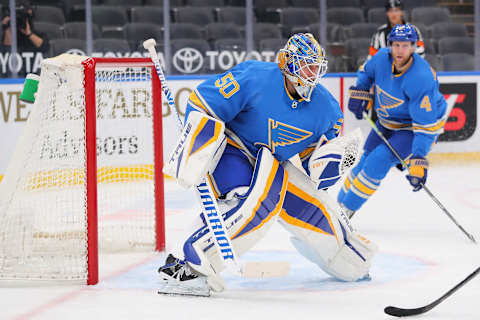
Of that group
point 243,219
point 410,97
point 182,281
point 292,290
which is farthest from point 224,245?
point 410,97

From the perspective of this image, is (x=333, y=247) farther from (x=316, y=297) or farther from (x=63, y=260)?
(x=63, y=260)

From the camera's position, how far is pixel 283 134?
249 centimetres

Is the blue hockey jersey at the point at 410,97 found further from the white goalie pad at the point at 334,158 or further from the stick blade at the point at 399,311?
the stick blade at the point at 399,311

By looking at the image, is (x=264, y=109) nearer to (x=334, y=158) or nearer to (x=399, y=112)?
(x=334, y=158)

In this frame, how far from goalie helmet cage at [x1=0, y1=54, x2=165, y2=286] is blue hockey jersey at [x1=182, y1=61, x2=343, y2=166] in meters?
0.48

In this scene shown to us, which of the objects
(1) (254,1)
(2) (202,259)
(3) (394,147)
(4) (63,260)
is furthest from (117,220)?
(1) (254,1)

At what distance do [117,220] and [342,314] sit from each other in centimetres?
138

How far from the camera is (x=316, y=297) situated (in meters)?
2.49

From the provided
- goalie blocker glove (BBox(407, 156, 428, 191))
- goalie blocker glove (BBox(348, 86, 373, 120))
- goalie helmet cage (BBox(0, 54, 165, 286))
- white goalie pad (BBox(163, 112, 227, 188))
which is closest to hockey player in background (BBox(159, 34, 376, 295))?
white goalie pad (BBox(163, 112, 227, 188))

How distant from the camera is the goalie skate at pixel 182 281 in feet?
8.09

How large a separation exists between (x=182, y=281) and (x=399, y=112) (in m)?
1.68

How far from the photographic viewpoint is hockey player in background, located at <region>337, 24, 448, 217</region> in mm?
3510

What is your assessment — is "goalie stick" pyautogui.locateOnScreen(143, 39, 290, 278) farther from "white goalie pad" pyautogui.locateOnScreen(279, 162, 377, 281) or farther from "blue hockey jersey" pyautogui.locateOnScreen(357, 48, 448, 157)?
"blue hockey jersey" pyautogui.locateOnScreen(357, 48, 448, 157)

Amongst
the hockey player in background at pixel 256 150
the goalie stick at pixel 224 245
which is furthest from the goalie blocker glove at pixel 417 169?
the goalie stick at pixel 224 245
